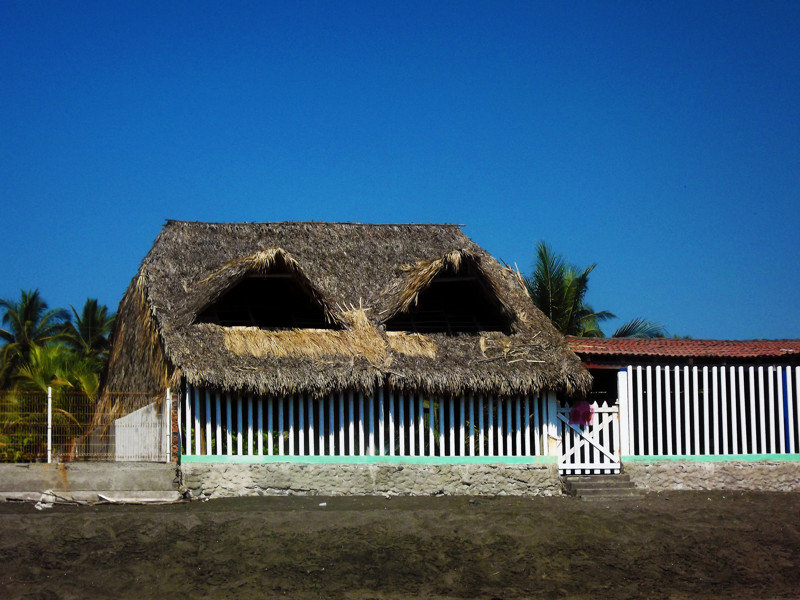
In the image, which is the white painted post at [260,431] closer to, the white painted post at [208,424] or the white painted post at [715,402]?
the white painted post at [208,424]

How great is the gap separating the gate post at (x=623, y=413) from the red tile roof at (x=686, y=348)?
43 centimetres

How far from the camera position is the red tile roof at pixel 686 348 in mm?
16516

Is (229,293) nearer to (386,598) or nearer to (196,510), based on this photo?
(196,510)

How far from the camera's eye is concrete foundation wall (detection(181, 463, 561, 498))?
607 inches

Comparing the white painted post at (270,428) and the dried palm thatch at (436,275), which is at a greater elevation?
the dried palm thatch at (436,275)

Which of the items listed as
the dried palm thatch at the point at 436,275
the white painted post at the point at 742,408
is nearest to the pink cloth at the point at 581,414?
the dried palm thatch at the point at 436,275

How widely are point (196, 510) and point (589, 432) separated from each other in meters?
6.84

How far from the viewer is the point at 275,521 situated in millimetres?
13500

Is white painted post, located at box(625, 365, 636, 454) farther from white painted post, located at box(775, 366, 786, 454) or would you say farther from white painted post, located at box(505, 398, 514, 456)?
white painted post, located at box(775, 366, 786, 454)

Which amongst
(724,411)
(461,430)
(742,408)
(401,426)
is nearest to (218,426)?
(401,426)

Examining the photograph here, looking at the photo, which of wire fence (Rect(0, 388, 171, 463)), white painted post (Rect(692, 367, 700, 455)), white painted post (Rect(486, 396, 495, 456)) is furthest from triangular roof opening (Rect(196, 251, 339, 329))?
white painted post (Rect(692, 367, 700, 455))

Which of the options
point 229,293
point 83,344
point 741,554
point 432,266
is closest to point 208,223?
point 229,293

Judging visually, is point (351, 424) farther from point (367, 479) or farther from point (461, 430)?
point (461, 430)

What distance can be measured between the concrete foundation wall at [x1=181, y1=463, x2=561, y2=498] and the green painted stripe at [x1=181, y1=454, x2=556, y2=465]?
7 centimetres
